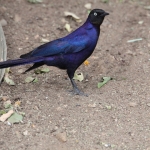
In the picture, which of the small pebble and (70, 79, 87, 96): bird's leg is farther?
the small pebble

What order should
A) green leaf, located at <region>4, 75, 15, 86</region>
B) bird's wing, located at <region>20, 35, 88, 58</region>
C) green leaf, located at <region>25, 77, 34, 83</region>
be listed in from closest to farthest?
bird's wing, located at <region>20, 35, 88, 58</region> → green leaf, located at <region>4, 75, 15, 86</region> → green leaf, located at <region>25, 77, 34, 83</region>

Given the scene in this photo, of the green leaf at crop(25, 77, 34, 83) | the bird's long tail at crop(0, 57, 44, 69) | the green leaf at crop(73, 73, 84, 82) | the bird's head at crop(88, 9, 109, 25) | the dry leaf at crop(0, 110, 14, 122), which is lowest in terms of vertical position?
the green leaf at crop(73, 73, 84, 82)

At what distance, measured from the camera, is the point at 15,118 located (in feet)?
15.7

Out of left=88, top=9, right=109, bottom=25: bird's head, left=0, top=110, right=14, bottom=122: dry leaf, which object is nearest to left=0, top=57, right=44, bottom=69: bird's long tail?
left=0, top=110, right=14, bottom=122: dry leaf

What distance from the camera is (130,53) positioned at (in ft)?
20.7

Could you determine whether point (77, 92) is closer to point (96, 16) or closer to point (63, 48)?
point (63, 48)

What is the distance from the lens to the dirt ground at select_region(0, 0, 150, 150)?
14.8 ft

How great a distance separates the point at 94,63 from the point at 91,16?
3.54 ft

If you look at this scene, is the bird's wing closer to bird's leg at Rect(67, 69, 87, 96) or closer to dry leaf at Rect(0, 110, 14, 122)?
bird's leg at Rect(67, 69, 87, 96)

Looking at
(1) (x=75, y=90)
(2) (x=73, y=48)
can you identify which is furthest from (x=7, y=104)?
(2) (x=73, y=48)

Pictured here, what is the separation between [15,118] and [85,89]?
111cm

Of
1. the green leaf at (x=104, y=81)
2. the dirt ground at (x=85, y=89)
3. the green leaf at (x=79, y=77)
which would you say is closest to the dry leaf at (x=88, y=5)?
the dirt ground at (x=85, y=89)

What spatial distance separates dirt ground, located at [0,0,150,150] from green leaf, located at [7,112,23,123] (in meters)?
0.06

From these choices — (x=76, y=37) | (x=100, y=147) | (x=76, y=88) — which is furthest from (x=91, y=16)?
(x=100, y=147)
